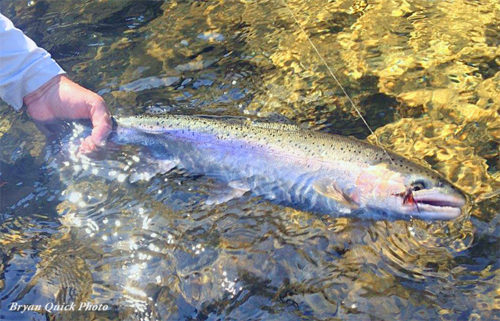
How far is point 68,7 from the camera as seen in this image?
6406 mm

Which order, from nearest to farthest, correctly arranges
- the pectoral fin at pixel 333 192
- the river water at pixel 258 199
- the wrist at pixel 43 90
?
the river water at pixel 258 199 < the pectoral fin at pixel 333 192 < the wrist at pixel 43 90

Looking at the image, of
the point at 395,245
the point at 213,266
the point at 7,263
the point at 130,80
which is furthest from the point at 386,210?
the point at 130,80

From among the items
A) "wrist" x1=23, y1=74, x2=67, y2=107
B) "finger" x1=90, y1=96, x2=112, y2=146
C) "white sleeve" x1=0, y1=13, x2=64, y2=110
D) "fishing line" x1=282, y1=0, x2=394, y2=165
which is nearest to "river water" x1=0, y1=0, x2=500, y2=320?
"fishing line" x1=282, y1=0, x2=394, y2=165

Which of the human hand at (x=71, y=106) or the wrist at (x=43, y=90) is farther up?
the wrist at (x=43, y=90)

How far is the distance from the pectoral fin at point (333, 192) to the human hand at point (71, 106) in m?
1.87

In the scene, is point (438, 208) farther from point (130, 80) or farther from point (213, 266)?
point (130, 80)

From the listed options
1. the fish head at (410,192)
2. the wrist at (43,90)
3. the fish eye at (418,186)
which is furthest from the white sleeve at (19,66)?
the fish eye at (418,186)

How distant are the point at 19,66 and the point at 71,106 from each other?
1.79ft

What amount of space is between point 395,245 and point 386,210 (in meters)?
0.24

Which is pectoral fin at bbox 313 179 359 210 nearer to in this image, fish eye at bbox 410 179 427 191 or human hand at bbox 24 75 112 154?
fish eye at bbox 410 179 427 191

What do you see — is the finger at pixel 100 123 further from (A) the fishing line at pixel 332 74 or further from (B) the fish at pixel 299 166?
(A) the fishing line at pixel 332 74

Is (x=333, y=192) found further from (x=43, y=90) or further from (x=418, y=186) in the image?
(x=43, y=90)

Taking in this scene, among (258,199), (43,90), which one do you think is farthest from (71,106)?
(258,199)

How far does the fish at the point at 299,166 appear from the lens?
284cm
